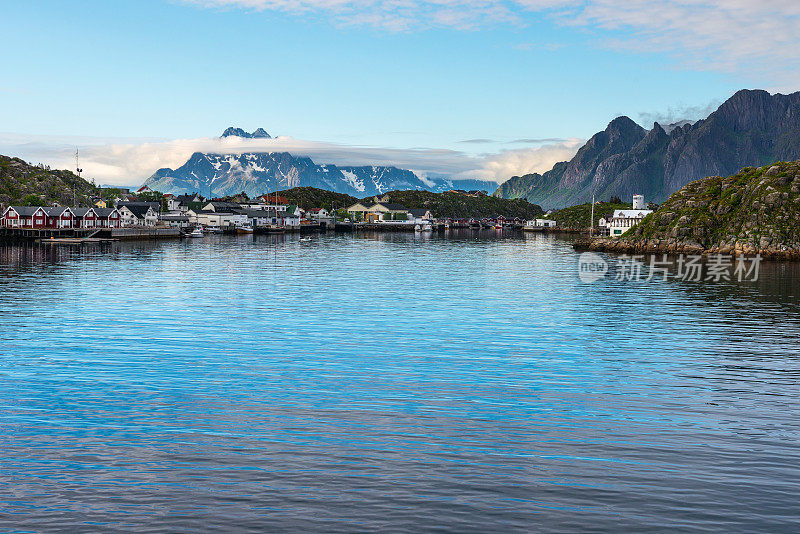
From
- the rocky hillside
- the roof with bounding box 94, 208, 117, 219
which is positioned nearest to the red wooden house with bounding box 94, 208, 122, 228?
the roof with bounding box 94, 208, 117, 219

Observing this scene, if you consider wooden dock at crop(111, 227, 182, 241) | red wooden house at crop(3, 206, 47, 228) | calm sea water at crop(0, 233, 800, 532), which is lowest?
calm sea water at crop(0, 233, 800, 532)

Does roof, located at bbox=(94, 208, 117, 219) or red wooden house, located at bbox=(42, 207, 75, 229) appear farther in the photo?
roof, located at bbox=(94, 208, 117, 219)

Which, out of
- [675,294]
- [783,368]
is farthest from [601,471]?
[675,294]

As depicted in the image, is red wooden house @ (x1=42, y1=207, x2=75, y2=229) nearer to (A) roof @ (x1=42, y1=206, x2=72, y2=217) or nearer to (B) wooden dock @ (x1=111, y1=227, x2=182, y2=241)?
(A) roof @ (x1=42, y1=206, x2=72, y2=217)

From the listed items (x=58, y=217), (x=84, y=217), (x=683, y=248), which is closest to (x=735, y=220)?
(x=683, y=248)

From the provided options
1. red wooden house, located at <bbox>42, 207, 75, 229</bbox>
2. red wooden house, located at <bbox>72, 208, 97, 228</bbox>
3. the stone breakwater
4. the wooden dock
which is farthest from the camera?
the wooden dock

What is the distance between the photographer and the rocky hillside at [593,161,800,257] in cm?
12462

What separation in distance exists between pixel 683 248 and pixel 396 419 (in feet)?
426

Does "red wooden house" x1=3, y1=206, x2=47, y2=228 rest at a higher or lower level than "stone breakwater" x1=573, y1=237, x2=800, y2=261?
higher

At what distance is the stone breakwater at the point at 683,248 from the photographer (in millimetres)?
117688

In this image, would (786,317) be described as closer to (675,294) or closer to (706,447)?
(675,294)

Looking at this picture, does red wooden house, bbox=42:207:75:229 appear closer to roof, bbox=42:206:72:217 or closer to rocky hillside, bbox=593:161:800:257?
roof, bbox=42:206:72:217

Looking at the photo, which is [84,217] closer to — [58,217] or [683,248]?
[58,217]

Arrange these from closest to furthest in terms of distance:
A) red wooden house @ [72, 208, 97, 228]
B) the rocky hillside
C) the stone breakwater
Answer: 1. the stone breakwater
2. the rocky hillside
3. red wooden house @ [72, 208, 97, 228]
